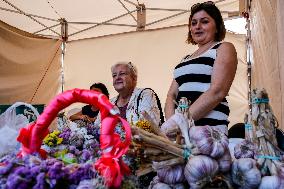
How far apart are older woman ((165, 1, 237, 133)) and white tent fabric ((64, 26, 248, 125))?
10.6ft

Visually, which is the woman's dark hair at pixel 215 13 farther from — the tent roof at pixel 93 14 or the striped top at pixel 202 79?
the tent roof at pixel 93 14

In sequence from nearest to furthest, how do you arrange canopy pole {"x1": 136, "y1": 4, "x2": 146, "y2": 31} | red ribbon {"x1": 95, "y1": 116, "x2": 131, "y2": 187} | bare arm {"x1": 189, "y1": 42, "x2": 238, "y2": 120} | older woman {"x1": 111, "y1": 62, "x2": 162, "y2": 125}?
red ribbon {"x1": 95, "y1": 116, "x2": 131, "y2": 187}
bare arm {"x1": 189, "y1": 42, "x2": 238, "y2": 120}
older woman {"x1": 111, "y1": 62, "x2": 162, "y2": 125}
canopy pole {"x1": 136, "y1": 4, "x2": 146, "y2": 31}

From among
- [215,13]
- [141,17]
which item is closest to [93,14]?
[141,17]

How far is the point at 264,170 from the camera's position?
2.85 feet

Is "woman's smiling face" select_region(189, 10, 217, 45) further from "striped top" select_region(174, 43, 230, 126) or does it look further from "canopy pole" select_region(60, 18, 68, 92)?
"canopy pole" select_region(60, 18, 68, 92)

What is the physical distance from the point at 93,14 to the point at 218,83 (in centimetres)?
436

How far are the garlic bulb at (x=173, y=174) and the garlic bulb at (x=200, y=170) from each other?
2 centimetres

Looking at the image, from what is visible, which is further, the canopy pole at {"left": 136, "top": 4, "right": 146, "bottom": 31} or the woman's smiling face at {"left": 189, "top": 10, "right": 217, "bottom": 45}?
the canopy pole at {"left": 136, "top": 4, "right": 146, "bottom": 31}

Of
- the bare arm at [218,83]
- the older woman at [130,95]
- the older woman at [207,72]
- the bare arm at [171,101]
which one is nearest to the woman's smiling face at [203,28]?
the older woman at [207,72]

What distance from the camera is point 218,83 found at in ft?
4.81

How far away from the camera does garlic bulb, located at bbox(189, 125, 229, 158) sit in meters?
0.84

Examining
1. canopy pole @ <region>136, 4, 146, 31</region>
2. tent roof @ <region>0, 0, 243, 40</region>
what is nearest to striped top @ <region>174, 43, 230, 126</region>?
tent roof @ <region>0, 0, 243, 40</region>

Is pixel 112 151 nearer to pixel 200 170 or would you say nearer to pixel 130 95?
pixel 200 170

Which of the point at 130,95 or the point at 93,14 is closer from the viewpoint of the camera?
the point at 130,95
